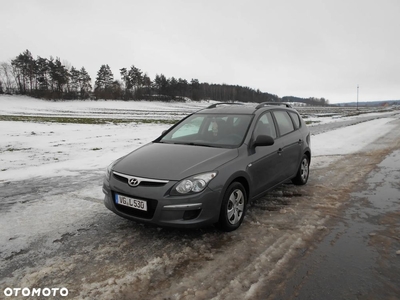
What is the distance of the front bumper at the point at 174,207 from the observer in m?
3.25

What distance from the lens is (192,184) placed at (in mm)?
3309

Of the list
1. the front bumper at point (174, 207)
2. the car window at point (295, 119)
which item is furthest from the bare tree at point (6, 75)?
the front bumper at point (174, 207)

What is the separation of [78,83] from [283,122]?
293ft

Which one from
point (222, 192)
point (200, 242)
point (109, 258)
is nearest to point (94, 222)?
point (109, 258)

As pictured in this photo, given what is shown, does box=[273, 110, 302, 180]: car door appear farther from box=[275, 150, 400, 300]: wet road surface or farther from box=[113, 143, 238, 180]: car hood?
box=[113, 143, 238, 180]: car hood

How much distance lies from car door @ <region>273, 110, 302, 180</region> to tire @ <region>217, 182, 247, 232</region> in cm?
143

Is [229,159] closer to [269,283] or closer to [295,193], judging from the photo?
[269,283]

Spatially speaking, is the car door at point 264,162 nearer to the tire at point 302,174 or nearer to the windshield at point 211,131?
the windshield at point 211,131

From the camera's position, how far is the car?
3295 millimetres

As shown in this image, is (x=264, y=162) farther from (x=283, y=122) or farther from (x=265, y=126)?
(x=283, y=122)

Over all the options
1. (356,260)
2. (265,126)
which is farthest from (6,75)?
(356,260)

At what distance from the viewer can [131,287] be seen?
8.71 feet

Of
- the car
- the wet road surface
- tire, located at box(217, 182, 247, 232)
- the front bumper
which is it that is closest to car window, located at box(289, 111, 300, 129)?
the car
